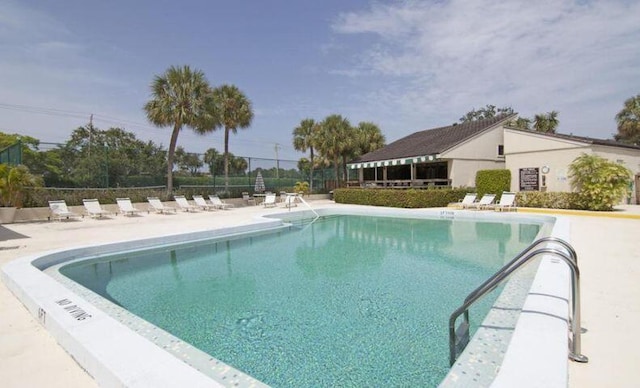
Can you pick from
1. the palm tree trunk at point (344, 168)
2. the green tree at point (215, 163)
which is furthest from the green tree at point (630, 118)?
the green tree at point (215, 163)

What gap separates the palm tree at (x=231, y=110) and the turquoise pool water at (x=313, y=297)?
1625cm

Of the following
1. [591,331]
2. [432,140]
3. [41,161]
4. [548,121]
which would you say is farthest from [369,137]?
[591,331]

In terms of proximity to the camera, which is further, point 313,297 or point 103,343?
point 313,297

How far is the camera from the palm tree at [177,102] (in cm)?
2162

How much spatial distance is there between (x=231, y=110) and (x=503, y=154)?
71.7 feet

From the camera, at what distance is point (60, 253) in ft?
28.4

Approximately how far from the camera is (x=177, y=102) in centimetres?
2184

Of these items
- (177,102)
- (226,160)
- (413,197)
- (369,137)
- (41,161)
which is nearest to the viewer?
(41,161)

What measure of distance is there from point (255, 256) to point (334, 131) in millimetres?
24966

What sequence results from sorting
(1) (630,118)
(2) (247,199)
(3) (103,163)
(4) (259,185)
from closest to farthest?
1. (3) (103,163)
2. (2) (247,199)
3. (4) (259,185)
4. (1) (630,118)

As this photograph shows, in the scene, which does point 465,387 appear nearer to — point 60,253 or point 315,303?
point 315,303

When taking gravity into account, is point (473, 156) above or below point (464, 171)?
above

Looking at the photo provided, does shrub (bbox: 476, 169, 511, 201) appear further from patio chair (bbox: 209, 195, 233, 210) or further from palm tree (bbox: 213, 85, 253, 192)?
palm tree (bbox: 213, 85, 253, 192)

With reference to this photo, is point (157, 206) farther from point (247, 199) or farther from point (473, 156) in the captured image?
point (473, 156)
